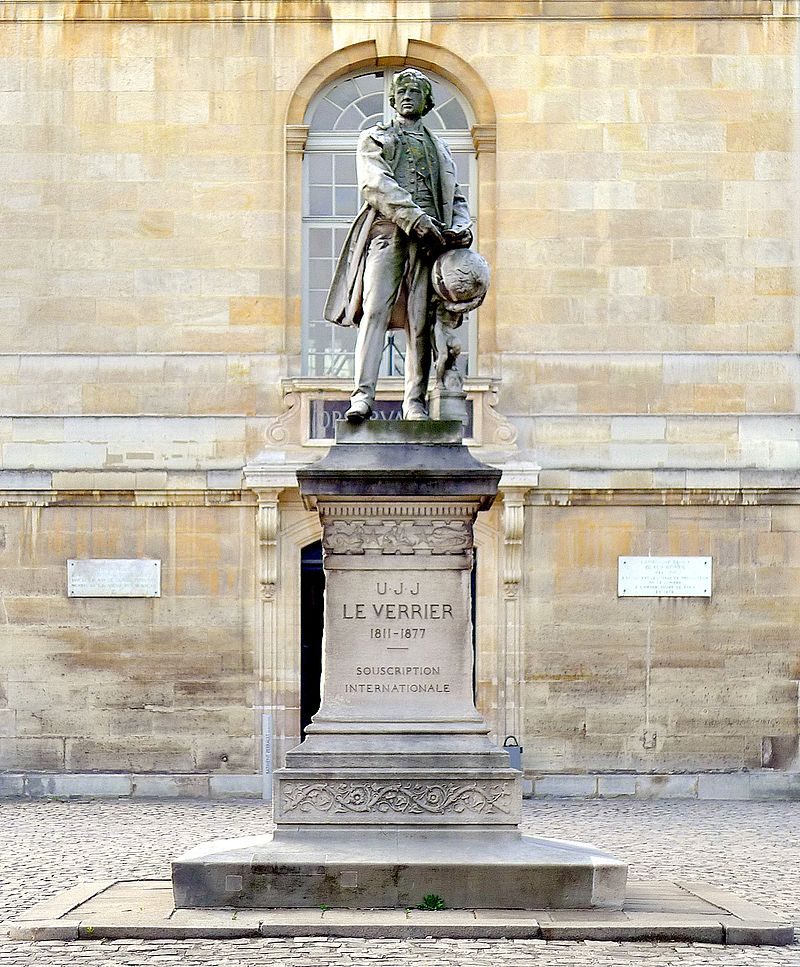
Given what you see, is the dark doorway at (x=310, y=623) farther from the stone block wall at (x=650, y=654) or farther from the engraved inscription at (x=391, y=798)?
the engraved inscription at (x=391, y=798)

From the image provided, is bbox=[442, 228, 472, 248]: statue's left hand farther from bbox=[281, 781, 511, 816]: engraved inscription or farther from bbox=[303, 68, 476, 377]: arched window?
bbox=[303, 68, 476, 377]: arched window

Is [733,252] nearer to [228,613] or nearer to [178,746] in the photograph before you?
[228,613]

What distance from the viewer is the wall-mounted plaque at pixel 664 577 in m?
19.6

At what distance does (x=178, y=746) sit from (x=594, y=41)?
8702 mm

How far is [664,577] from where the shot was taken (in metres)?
19.7

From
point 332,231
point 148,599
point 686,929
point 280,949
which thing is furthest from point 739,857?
point 332,231

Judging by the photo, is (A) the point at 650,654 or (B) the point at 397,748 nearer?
(B) the point at 397,748

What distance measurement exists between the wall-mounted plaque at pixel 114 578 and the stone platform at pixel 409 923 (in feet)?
30.0

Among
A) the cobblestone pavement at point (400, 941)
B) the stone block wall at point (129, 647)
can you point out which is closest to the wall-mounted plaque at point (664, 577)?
the cobblestone pavement at point (400, 941)

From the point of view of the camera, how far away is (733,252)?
65.5 feet

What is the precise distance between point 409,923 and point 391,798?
3.69 ft

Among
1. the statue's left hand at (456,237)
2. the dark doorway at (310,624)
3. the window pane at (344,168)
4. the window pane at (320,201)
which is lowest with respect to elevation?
the dark doorway at (310,624)

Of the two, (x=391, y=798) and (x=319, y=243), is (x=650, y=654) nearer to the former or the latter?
(x=319, y=243)

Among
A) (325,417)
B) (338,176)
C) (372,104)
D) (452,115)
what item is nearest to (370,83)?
(372,104)
